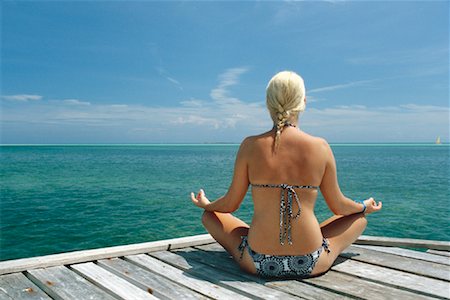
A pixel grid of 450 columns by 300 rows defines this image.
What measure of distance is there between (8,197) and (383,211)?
2013 cm

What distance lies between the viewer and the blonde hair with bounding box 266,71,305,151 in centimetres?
300

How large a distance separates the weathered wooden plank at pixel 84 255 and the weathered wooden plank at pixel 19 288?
0.11 metres

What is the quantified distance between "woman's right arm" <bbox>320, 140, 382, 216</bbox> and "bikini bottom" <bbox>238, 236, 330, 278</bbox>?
0.42 m

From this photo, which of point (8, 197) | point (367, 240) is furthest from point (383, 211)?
point (8, 197)

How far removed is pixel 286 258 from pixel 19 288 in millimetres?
2276

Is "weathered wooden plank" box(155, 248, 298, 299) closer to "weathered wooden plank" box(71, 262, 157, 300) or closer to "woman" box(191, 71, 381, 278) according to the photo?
"woman" box(191, 71, 381, 278)

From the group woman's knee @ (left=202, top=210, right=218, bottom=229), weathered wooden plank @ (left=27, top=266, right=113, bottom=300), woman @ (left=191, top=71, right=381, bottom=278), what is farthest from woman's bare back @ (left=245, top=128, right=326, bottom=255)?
weathered wooden plank @ (left=27, top=266, right=113, bottom=300)

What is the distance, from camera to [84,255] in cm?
387

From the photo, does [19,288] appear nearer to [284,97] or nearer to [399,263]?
[284,97]

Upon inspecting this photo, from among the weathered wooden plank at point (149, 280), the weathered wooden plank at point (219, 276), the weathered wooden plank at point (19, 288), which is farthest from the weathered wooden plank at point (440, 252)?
the weathered wooden plank at point (19, 288)

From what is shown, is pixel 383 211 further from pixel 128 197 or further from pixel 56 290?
pixel 56 290

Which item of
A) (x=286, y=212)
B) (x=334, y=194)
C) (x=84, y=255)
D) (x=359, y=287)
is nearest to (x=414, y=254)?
(x=359, y=287)

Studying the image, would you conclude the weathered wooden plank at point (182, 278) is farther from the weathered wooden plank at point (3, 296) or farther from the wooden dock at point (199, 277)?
the weathered wooden plank at point (3, 296)

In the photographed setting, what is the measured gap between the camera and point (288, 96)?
119 inches
